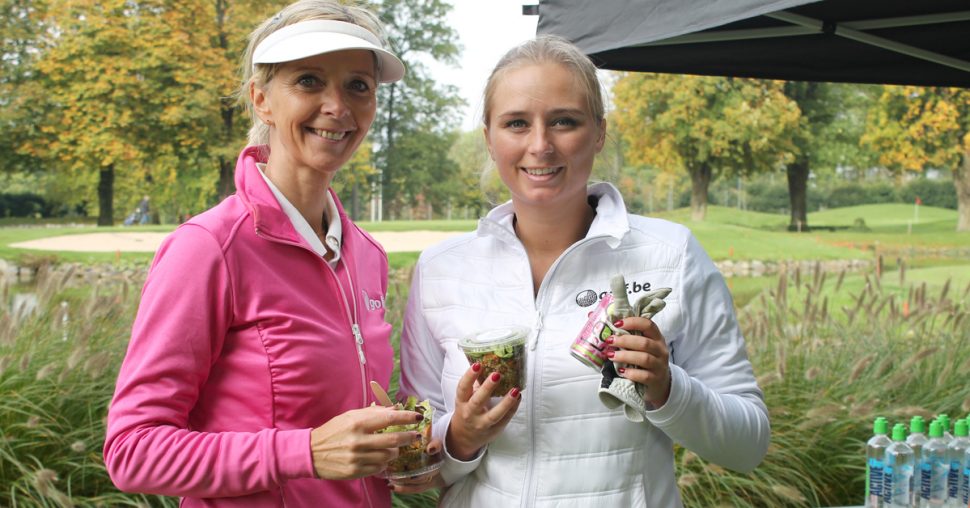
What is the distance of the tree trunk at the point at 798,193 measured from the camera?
10094 mm

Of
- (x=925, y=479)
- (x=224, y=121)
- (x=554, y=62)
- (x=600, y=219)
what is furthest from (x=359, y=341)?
(x=224, y=121)

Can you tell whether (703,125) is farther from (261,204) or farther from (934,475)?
(261,204)

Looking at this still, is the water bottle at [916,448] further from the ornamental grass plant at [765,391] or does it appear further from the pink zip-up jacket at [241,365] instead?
the pink zip-up jacket at [241,365]

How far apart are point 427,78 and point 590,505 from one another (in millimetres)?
7598

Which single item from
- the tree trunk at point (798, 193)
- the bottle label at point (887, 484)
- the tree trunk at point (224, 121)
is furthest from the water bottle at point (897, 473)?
the tree trunk at point (798, 193)

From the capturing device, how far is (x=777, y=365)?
434cm

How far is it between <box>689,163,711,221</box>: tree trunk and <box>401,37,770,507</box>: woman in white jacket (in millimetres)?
8561

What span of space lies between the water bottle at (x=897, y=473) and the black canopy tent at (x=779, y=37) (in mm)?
1426

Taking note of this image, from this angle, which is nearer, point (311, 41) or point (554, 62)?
point (311, 41)

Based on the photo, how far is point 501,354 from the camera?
5.52ft

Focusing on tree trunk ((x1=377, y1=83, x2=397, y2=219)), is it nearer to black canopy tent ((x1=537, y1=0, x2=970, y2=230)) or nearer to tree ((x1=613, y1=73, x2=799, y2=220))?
tree ((x1=613, y1=73, x2=799, y2=220))

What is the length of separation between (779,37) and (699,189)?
724cm

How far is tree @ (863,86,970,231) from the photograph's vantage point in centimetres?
977

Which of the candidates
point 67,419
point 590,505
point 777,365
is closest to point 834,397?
point 777,365
